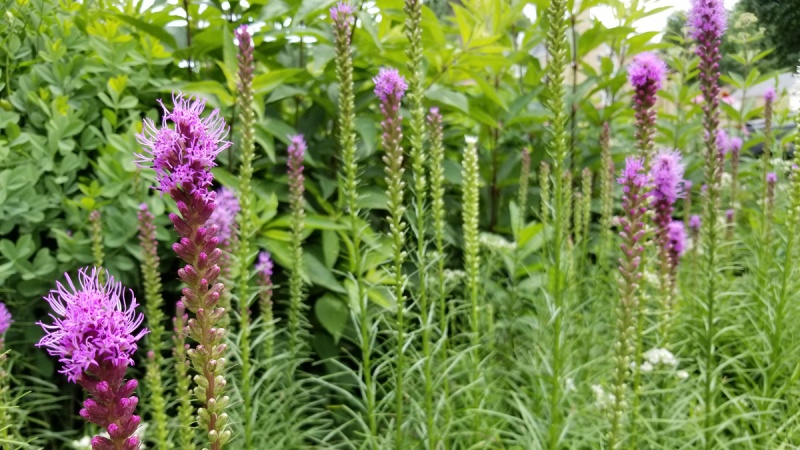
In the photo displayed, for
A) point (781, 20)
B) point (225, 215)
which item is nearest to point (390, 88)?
point (225, 215)

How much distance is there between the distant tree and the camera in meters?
3.52

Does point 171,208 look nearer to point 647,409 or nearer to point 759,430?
point 647,409

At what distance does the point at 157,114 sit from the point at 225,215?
1.04m

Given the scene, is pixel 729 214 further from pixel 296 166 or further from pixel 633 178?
pixel 296 166

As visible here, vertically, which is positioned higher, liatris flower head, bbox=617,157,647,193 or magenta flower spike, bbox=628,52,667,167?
magenta flower spike, bbox=628,52,667,167

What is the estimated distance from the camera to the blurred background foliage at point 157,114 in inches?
114

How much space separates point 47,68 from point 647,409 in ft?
10.9

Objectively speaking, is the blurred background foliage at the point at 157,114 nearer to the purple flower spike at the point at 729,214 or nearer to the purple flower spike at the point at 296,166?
the purple flower spike at the point at 296,166

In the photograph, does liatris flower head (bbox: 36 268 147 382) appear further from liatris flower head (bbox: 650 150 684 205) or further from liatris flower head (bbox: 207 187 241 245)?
liatris flower head (bbox: 650 150 684 205)

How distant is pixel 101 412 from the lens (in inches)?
31.8

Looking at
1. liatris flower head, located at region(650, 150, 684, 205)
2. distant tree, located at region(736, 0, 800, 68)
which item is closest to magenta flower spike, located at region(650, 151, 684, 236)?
liatris flower head, located at region(650, 150, 684, 205)

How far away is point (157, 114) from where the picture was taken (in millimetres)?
3232

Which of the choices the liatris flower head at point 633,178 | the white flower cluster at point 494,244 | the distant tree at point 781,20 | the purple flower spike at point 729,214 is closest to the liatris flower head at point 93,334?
the liatris flower head at point 633,178

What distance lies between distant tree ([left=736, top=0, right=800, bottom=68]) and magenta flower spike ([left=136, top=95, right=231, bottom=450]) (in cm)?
370
